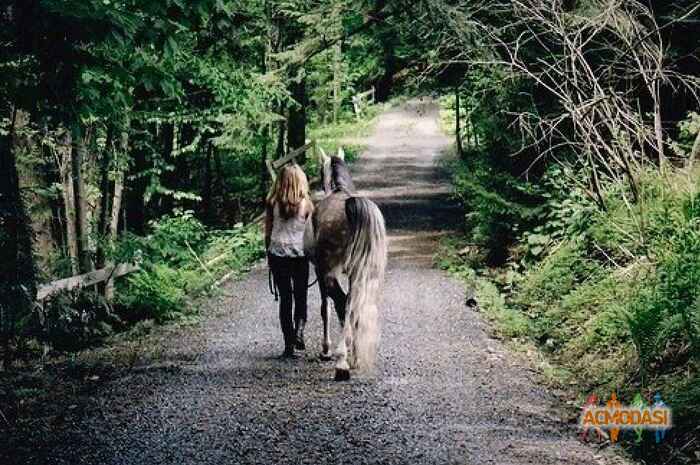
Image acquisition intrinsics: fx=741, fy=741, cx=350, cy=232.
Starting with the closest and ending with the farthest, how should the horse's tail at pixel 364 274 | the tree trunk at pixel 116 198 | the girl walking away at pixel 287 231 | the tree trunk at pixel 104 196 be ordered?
the horse's tail at pixel 364 274 < the girl walking away at pixel 287 231 < the tree trunk at pixel 116 198 < the tree trunk at pixel 104 196

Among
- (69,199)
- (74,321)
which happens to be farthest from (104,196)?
(74,321)

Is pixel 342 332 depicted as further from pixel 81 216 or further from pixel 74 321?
pixel 81 216

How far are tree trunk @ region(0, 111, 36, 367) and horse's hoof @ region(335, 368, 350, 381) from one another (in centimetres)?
356

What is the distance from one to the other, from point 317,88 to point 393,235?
26.1ft

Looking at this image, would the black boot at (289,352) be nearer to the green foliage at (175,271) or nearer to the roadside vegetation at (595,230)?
the roadside vegetation at (595,230)

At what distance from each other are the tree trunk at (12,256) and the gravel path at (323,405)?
1.56 meters

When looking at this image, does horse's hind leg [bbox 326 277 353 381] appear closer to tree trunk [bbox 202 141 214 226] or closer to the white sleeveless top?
the white sleeveless top

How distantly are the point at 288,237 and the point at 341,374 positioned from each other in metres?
1.56

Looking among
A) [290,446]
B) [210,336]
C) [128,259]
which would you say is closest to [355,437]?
[290,446]

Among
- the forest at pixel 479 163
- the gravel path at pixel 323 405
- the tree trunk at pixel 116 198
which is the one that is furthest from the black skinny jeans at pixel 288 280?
the tree trunk at pixel 116 198

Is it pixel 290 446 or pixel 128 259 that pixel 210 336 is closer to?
pixel 128 259

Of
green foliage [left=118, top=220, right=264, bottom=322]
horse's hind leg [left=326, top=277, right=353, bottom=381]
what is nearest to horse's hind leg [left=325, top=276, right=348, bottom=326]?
horse's hind leg [left=326, top=277, right=353, bottom=381]

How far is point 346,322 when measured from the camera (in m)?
6.88

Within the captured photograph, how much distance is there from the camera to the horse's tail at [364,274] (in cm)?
686
